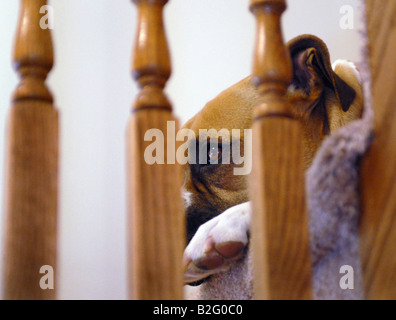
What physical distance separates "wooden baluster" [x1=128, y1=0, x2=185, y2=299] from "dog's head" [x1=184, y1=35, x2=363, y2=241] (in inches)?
26.5

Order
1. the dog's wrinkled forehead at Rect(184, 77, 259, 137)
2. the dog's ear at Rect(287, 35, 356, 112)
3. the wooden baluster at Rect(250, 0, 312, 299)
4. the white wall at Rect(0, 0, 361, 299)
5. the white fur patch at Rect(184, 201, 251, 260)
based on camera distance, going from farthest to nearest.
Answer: the white wall at Rect(0, 0, 361, 299)
the dog's wrinkled forehead at Rect(184, 77, 259, 137)
the dog's ear at Rect(287, 35, 356, 112)
the white fur patch at Rect(184, 201, 251, 260)
the wooden baluster at Rect(250, 0, 312, 299)

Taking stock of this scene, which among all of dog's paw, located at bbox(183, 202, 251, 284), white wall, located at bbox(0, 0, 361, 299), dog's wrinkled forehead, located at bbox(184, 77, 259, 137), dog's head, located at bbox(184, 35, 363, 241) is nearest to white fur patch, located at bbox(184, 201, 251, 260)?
dog's paw, located at bbox(183, 202, 251, 284)

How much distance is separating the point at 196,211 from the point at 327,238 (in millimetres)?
838

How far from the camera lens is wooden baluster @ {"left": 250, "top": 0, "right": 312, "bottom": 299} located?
43 centimetres

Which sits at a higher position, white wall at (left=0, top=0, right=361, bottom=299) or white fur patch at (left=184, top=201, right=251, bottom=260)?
white wall at (left=0, top=0, right=361, bottom=299)

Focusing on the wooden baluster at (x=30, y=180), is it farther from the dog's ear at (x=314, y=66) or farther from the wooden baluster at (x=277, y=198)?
the dog's ear at (x=314, y=66)

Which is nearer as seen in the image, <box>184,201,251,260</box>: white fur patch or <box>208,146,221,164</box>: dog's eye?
<box>184,201,251,260</box>: white fur patch

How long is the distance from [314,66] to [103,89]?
1.38 meters

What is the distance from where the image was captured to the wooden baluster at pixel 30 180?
437 mm

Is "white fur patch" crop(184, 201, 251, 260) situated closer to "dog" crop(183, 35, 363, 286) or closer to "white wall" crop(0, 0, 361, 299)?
"dog" crop(183, 35, 363, 286)

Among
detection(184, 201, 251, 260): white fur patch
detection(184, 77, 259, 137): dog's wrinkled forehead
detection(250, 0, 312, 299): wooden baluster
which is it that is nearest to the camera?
detection(250, 0, 312, 299): wooden baluster

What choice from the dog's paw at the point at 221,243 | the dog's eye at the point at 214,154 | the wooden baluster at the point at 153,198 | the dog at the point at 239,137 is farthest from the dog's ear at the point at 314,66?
the wooden baluster at the point at 153,198

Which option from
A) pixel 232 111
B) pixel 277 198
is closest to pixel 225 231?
pixel 277 198

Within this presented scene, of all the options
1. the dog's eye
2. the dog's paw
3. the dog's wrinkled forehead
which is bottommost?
the dog's paw
